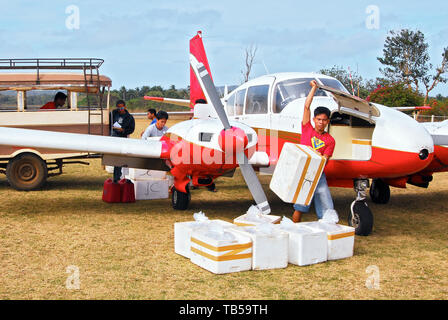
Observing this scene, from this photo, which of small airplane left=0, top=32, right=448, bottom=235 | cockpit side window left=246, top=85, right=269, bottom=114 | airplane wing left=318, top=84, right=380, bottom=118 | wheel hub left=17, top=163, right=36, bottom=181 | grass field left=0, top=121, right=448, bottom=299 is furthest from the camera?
wheel hub left=17, top=163, right=36, bottom=181

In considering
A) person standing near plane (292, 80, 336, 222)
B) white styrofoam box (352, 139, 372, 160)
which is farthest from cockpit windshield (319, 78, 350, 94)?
person standing near plane (292, 80, 336, 222)

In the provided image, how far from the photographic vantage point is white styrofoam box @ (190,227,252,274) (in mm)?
5273

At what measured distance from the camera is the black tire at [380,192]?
10.3 m

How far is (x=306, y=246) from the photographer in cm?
568

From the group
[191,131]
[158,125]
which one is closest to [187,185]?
[191,131]

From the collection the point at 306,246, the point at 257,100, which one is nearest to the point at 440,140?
the point at 257,100

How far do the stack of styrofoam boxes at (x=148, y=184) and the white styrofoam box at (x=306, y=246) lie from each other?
4.98 metres

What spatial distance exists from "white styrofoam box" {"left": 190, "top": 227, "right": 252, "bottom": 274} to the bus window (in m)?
4.69

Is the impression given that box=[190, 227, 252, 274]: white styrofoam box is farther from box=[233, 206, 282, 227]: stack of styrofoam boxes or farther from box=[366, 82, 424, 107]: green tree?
box=[366, 82, 424, 107]: green tree

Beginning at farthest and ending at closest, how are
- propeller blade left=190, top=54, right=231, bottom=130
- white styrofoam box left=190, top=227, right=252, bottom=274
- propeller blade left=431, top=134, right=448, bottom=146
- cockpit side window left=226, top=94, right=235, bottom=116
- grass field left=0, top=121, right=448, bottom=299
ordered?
1. cockpit side window left=226, top=94, right=235, bottom=116
2. propeller blade left=431, top=134, right=448, bottom=146
3. propeller blade left=190, top=54, right=231, bottom=130
4. white styrofoam box left=190, top=227, right=252, bottom=274
5. grass field left=0, top=121, right=448, bottom=299

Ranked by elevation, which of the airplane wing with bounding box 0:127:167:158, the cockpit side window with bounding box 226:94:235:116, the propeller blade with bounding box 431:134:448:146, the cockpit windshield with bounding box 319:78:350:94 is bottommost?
the airplane wing with bounding box 0:127:167:158

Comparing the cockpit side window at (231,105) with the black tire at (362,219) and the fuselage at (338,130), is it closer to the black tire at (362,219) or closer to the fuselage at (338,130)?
the fuselage at (338,130)
